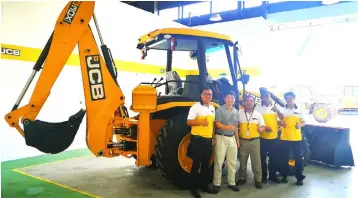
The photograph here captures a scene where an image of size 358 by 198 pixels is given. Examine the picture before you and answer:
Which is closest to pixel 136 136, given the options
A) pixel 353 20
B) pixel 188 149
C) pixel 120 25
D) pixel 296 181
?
pixel 188 149

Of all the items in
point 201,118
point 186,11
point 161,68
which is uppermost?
point 186,11

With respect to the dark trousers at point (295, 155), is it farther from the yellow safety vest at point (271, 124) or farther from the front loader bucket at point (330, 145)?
the front loader bucket at point (330, 145)

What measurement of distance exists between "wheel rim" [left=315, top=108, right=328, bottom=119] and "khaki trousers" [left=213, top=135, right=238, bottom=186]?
6951mm

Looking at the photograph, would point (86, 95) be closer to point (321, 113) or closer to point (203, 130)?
point (203, 130)

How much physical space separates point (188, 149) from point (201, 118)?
0.52m

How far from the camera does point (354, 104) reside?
14.3m

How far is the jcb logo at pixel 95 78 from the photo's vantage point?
4.18 m

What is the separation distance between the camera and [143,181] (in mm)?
4746

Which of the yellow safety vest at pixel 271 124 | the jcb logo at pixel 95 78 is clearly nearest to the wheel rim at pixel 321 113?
the yellow safety vest at pixel 271 124

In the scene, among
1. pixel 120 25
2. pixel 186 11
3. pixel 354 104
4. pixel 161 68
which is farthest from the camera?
pixel 354 104

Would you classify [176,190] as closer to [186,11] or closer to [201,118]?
[201,118]

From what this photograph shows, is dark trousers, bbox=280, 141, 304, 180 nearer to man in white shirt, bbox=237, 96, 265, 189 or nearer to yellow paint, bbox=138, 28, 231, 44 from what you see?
man in white shirt, bbox=237, 96, 265, 189

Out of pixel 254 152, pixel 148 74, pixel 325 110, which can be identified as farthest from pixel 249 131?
pixel 325 110

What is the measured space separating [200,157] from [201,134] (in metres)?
0.31
